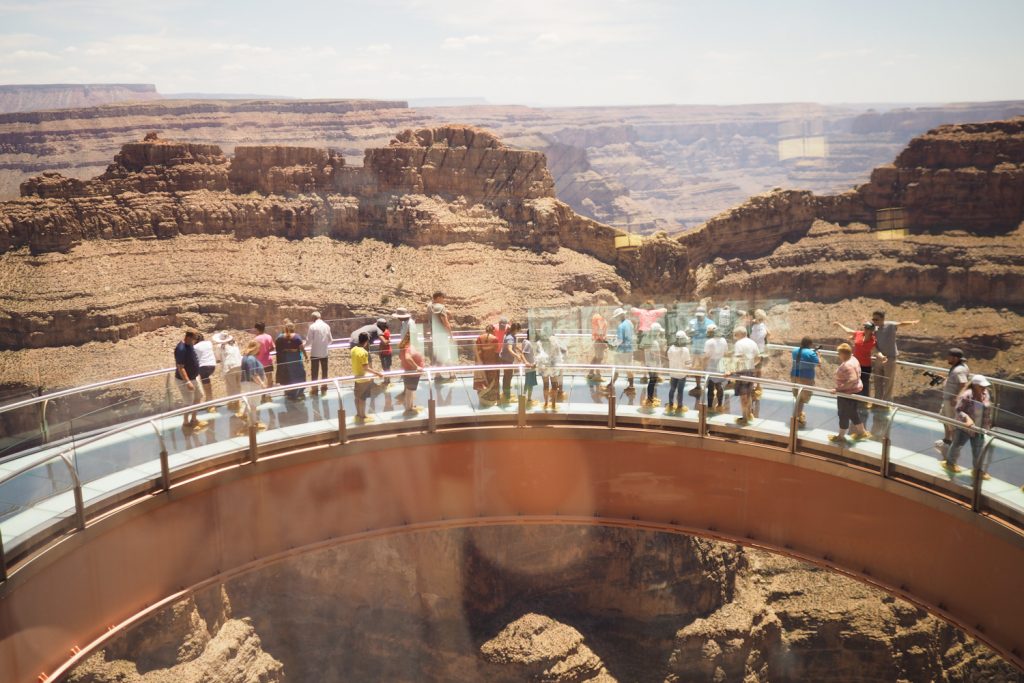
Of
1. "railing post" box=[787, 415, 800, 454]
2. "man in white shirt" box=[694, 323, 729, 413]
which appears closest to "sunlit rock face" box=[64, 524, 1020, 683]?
"man in white shirt" box=[694, 323, 729, 413]

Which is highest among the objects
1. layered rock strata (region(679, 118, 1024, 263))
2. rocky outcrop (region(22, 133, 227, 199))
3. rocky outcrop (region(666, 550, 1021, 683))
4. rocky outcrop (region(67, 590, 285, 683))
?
rocky outcrop (region(22, 133, 227, 199))

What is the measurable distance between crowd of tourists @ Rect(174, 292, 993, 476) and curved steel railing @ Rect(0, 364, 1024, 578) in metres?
0.12

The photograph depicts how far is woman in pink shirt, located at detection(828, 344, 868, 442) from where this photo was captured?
36.5 feet

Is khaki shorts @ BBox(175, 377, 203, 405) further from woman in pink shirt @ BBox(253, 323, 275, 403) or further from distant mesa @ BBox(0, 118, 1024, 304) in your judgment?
distant mesa @ BBox(0, 118, 1024, 304)

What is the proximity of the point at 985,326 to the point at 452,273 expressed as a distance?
3126 centimetres

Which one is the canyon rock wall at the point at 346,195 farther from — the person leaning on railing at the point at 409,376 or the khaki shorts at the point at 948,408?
the khaki shorts at the point at 948,408

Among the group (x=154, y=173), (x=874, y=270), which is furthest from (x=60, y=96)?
(x=874, y=270)

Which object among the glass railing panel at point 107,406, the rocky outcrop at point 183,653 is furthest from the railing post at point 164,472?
the rocky outcrop at point 183,653

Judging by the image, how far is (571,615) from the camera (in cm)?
2656

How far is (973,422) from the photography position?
10.8 m

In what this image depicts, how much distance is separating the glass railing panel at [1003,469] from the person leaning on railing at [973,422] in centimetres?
7

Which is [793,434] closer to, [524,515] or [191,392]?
[524,515]

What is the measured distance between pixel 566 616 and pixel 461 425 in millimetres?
15657

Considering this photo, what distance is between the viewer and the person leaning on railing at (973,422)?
10.0 m
